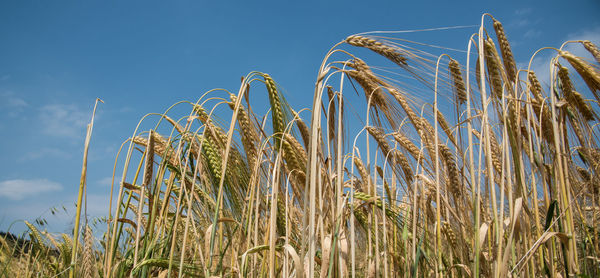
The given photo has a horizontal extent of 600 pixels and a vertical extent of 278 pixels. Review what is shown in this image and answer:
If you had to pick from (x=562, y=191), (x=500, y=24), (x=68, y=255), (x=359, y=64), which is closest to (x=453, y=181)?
(x=562, y=191)

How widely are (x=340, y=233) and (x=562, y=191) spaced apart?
39.0 inches

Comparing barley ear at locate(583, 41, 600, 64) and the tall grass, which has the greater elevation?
barley ear at locate(583, 41, 600, 64)

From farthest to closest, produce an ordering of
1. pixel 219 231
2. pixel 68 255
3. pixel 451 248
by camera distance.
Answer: pixel 68 255
pixel 451 248
pixel 219 231

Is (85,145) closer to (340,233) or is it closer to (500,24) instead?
(340,233)

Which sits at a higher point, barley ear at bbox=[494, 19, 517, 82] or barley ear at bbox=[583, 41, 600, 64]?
barley ear at bbox=[583, 41, 600, 64]

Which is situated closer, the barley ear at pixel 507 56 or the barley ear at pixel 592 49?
the barley ear at pixel 507 56

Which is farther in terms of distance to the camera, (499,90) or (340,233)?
(499,90)

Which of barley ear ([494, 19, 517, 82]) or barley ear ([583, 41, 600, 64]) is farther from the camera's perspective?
barley ear ([583, 41, 600, 64])

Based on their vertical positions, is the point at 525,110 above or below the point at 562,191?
above

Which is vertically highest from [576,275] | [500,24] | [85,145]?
[500,24]

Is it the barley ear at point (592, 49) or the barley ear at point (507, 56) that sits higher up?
the barley ear at point (592, 49)

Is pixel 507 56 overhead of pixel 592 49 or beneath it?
beneath

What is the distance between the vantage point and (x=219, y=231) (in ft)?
7.13

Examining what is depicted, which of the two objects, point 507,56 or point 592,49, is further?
point 592,49
